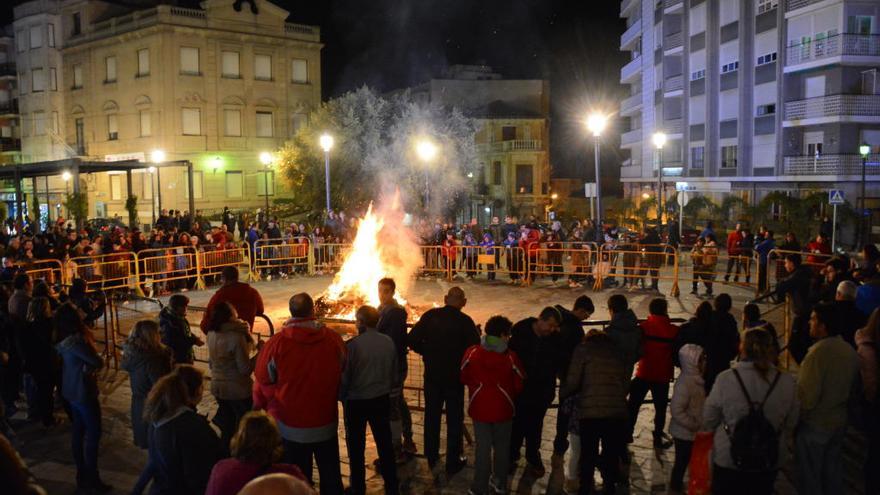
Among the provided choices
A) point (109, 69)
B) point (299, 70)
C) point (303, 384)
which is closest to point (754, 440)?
point (303, 384)

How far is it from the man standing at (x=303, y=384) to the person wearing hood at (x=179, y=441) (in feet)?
3.42

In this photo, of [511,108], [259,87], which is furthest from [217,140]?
[511,108]

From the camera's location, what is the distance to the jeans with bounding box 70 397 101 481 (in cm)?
711

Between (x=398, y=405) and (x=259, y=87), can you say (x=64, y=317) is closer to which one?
(x=398, y=405)

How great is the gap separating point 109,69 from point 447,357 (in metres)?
45.4

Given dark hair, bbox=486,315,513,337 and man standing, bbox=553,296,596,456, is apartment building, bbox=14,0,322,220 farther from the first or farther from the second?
dark hair, bbox=486,315,513,337

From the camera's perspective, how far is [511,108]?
57688 mm

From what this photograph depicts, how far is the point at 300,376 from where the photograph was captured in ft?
19.6

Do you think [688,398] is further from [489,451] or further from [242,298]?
[242,298]

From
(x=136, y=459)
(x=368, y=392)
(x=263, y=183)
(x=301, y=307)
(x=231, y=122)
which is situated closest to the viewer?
(x=301, y=307)

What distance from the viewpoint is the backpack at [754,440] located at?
5.27 meters

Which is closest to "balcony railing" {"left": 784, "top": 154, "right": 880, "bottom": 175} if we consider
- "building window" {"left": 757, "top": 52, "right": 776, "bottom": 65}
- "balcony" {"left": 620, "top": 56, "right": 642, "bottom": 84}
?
"building window" {"left": 757, "top": 52, "right": 776, "bottom": 65}

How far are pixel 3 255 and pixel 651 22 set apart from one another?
135 feet

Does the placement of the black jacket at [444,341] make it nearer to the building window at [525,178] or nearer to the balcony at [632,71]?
the balcony at [632,71]
